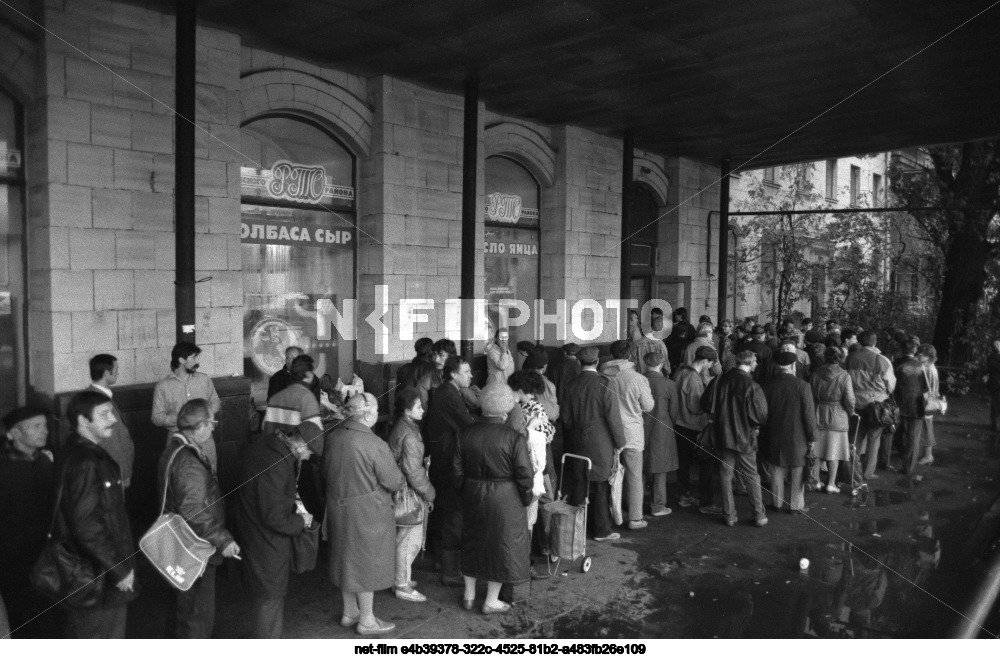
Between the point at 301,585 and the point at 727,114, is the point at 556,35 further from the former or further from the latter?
the point at 301,585

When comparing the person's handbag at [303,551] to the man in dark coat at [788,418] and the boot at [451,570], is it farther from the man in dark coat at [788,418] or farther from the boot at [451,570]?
the man in dark coat at [788,418]

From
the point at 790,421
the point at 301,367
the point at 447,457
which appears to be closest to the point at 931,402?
the point at 790,421

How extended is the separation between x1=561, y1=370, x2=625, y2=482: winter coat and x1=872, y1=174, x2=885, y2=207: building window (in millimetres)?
25310

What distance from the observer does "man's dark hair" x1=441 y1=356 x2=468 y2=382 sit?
6938 millimetres

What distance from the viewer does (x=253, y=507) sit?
4.54m

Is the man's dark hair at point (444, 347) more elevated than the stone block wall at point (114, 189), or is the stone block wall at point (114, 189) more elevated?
the stone block wall at point (114, 189)

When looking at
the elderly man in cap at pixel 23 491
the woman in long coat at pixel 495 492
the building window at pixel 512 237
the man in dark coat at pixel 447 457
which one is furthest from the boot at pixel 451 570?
the building window at pixel 512 237

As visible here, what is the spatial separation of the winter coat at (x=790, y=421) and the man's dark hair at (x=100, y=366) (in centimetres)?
622

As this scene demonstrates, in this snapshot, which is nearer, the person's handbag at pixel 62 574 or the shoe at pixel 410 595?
the person's handbag at pixel 62 574

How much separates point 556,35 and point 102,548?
7147 millimetres

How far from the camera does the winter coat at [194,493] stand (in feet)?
14.4

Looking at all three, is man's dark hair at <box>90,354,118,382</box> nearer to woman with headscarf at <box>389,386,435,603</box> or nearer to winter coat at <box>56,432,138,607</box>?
winter coat at <box>56,432,138,607</box>

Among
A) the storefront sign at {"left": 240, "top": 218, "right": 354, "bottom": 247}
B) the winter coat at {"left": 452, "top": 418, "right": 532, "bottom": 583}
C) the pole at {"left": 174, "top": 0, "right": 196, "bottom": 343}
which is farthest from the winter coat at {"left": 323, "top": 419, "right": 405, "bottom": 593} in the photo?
the storefront sign at {"left": 240, "top": 218, "right": 354, "bottom": 247}
